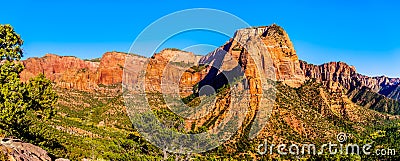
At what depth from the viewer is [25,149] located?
21.8m

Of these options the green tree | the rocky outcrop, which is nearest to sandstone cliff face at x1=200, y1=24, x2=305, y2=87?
the green tree

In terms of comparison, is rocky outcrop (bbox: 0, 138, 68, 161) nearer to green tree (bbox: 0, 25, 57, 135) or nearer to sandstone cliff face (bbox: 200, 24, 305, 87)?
green tree (bbox: 0, 25, 57, 135)

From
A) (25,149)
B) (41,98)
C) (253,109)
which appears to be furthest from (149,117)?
(253,109)

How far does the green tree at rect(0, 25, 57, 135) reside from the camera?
871 inches

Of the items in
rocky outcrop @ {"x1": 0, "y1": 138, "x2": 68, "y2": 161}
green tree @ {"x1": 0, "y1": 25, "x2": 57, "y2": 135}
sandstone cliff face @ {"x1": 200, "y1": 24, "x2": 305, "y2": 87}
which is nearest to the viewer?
rocky outcrop @ {"x1": 0, "y1": 138, "x2": 68, "y2": 161}

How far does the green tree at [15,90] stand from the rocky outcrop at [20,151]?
1.76 meters

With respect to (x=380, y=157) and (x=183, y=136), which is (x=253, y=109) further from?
(x=183, y=136)

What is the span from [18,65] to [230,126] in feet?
249

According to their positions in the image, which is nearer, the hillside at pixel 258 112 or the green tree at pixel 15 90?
the green tree at pixel 15 90

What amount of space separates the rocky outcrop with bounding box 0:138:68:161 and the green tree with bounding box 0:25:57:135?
5.77 ft

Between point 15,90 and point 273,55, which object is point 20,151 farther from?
point 273,55

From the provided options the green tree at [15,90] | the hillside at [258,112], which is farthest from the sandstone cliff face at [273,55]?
the green tree at [15,90]

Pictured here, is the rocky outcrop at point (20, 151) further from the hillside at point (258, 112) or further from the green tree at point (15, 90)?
the hillside at point (258, 112)

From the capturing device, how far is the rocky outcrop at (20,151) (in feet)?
60.1
